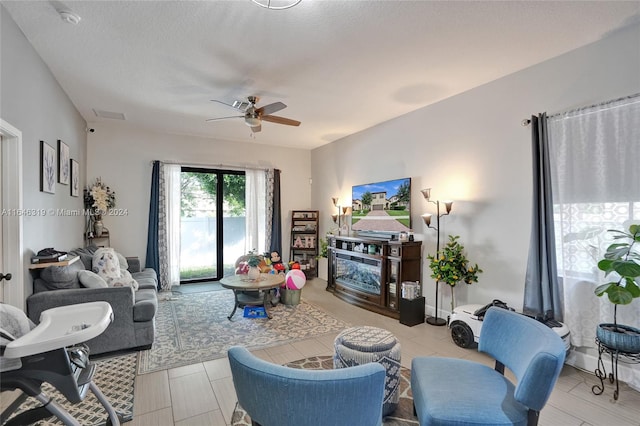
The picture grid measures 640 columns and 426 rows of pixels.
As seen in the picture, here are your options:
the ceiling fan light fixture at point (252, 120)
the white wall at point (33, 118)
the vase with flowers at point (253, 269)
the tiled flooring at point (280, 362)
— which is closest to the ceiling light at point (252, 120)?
the ceiling fan light fixture at point (252, 120)

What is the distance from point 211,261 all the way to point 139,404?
408cm

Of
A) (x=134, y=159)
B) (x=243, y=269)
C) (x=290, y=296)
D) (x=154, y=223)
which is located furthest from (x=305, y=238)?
(x=134, y=159)

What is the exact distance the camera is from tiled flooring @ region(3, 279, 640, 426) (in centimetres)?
214

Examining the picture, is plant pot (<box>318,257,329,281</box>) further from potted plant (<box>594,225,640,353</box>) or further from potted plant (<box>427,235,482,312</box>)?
potted plant (<box>594,225,640,353</box>)

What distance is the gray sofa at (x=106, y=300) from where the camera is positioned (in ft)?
9.15

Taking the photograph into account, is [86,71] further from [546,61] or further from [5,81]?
[546,61]

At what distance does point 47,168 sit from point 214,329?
8.00 feet

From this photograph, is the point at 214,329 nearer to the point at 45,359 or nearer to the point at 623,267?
the point at 45,359

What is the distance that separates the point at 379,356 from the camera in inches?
82.4

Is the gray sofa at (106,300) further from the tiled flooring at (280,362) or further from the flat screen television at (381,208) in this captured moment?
the flat screen television at (381,208)

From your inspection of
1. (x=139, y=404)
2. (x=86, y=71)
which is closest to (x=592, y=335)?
(x=139, y=404)

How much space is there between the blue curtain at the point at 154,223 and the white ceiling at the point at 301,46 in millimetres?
1544

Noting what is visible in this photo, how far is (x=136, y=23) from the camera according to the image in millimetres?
2424

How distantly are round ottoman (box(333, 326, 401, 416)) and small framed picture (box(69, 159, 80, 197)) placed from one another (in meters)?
4.16
